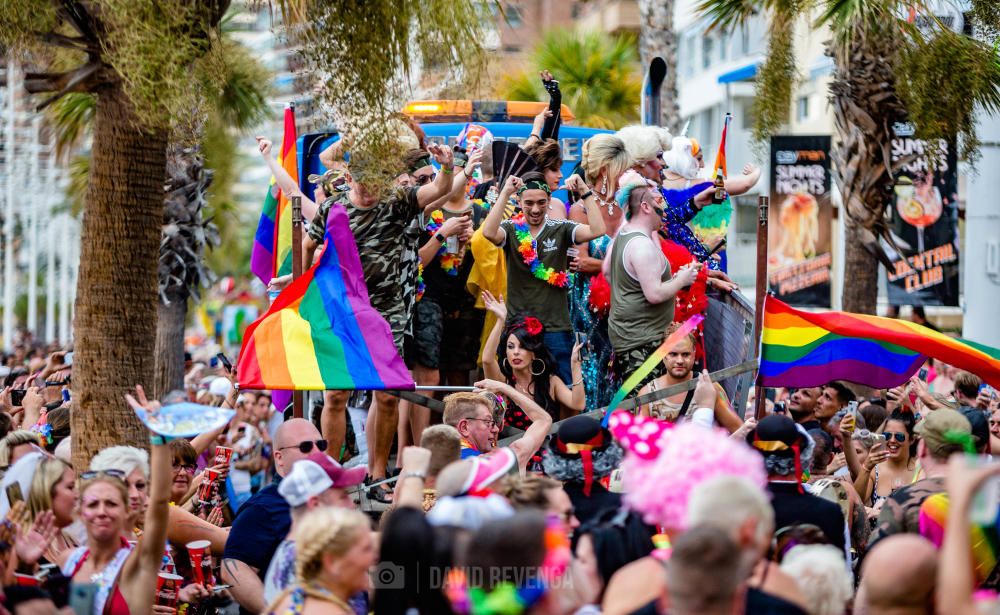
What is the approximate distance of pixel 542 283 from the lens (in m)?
9.52

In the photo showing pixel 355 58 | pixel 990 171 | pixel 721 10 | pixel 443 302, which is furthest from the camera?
pixel 990 171

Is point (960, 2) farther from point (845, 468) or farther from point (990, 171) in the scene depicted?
point (845, 468)

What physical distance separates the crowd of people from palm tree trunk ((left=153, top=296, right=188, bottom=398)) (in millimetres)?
4394

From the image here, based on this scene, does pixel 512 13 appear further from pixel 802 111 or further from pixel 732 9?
pixel 802 111

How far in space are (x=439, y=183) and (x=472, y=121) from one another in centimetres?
422

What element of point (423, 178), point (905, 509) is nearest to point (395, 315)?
point (423, 178)

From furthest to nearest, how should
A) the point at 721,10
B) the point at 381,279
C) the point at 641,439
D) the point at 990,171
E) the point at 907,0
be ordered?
the point at 990,171 < the point at 721,10 < the point at 907,0 < the point at 381,279 < the point at 641,439

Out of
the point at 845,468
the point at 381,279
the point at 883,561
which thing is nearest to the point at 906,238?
the point at 845,468

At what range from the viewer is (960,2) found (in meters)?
13.2

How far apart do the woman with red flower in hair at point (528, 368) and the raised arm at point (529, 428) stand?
0.90 metres

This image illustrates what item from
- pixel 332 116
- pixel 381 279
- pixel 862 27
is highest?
pixel 862 27

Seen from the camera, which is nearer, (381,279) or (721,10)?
(381,279)

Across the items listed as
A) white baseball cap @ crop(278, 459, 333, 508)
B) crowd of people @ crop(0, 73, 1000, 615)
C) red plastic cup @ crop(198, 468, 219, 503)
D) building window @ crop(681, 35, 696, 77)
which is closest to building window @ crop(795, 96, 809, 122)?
building window @ crop(681, 35, 696, 77)

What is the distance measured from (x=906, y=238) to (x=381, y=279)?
1083cm
